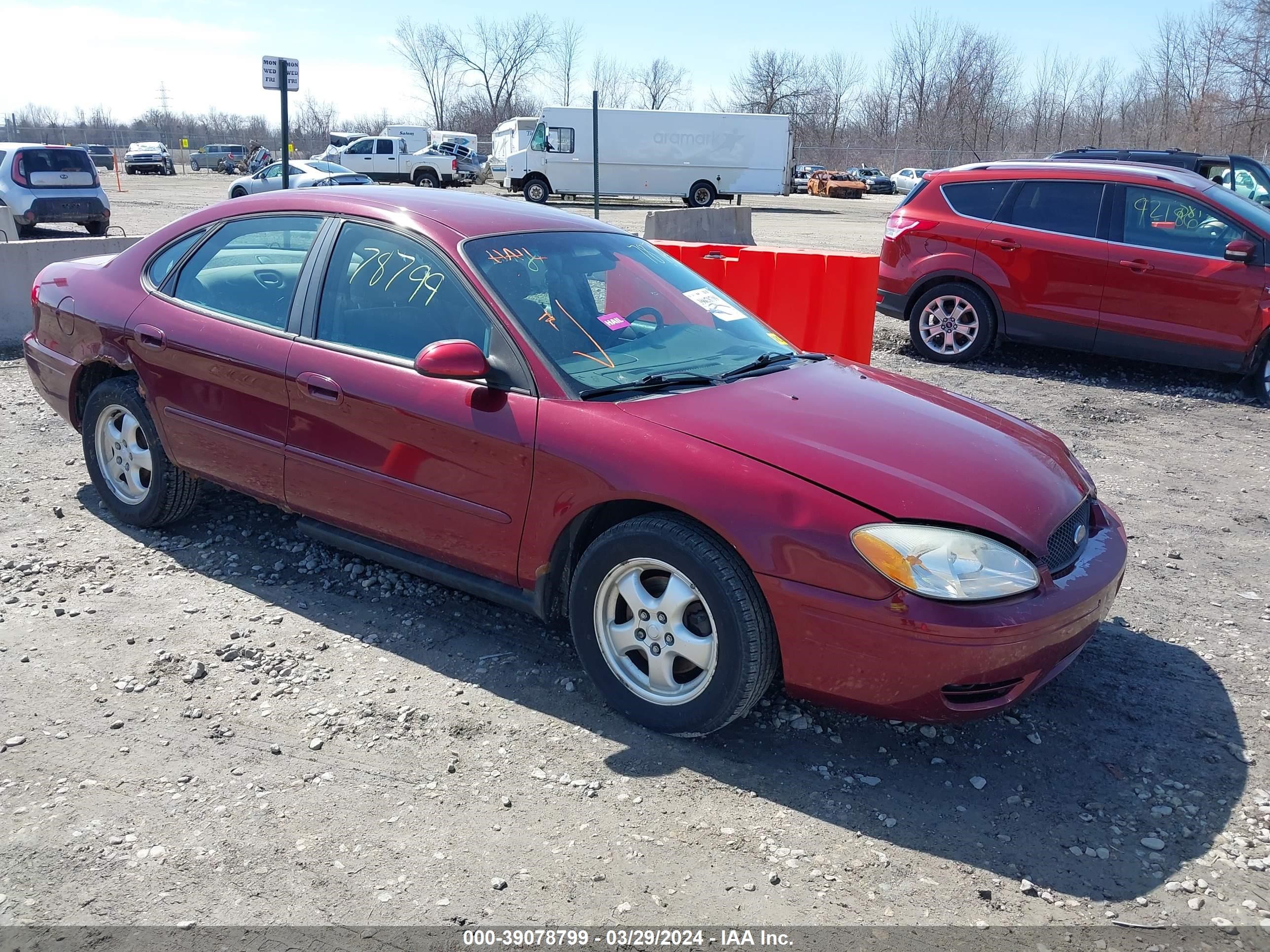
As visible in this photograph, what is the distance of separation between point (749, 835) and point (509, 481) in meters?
1.39

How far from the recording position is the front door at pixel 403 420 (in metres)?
3.46

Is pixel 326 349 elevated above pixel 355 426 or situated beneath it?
elevated above

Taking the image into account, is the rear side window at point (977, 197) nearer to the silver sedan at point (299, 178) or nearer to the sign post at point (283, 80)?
the sign post at point (283, 80)

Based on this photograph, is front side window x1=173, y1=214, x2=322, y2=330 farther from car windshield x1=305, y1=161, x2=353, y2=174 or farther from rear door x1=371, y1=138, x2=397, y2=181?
rear door x1=371, y1=138, x2=397, y2=181

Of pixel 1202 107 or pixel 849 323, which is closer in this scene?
pixel 849 323

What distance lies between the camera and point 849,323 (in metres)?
8.32

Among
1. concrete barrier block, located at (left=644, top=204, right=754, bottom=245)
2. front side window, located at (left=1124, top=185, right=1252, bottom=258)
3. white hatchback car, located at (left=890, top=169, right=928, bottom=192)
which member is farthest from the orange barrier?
white hatchback car, located at (left=890, top=169, right=928, bottom=192)

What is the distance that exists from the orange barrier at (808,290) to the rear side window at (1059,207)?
161 cm

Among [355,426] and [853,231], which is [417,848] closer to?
[355,426]

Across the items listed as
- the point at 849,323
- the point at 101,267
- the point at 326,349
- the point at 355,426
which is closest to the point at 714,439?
the point at 355,426

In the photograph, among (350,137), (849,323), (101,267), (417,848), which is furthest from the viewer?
(350,137)

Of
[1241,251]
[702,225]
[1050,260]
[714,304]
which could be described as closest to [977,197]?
[1050,260]

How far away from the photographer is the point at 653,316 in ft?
13.0

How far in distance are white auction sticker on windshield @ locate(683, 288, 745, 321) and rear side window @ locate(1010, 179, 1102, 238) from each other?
5.46 meters
